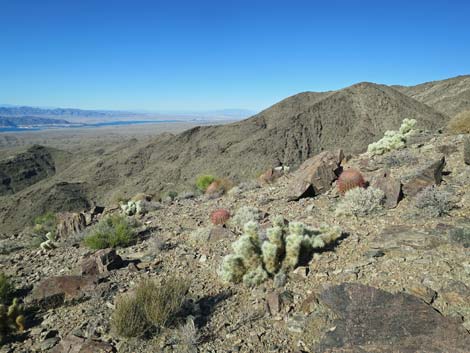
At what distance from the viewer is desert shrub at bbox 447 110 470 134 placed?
11.1 metres

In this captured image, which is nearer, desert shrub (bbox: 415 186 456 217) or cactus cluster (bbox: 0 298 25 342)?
cactus cluster (bbox: 0 298 25 342)

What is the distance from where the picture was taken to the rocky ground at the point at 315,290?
3.84m

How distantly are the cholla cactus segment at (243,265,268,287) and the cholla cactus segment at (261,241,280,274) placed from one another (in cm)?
12

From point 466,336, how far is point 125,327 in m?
3.71

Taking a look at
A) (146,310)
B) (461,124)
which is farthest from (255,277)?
(461,124)

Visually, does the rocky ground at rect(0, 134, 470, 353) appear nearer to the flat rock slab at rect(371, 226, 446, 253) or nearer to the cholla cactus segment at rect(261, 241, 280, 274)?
the flat rock slab at rect(371, 226, 446, 253)

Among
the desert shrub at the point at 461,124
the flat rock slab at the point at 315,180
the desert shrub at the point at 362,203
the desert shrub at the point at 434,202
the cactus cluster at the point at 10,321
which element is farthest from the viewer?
the desert shrub at the point at 461,124

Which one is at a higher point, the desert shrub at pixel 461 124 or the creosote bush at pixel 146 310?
the desert shrub at pixel 461 124

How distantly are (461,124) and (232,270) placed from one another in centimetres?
965

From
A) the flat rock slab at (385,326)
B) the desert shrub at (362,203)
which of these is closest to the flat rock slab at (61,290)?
the flat rock slab at (385,326)

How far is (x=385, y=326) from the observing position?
3.74m

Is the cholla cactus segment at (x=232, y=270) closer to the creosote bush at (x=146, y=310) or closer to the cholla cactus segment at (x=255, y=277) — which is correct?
the cholla cactus segment at (x=255, y=277)

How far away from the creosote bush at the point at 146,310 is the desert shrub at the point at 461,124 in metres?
10.5

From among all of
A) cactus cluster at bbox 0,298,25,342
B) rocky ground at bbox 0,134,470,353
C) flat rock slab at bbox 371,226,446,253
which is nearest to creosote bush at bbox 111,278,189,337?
rocky ground at bbox 0,134,470,353
